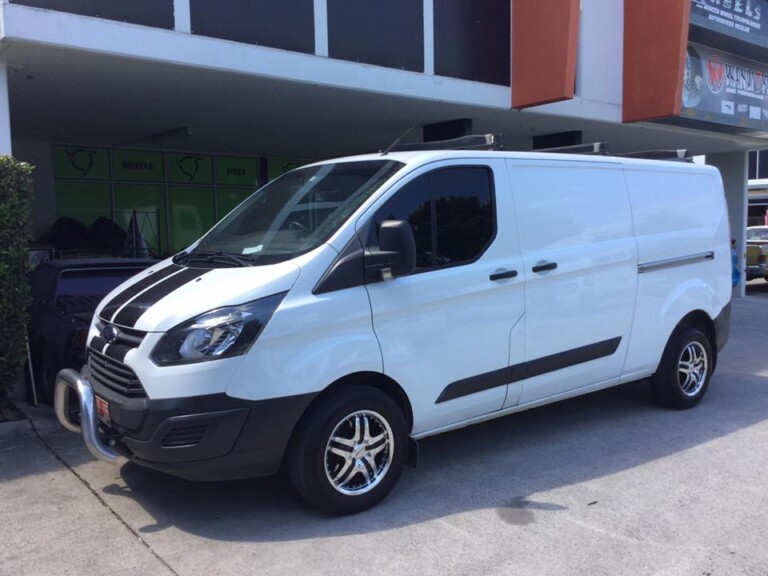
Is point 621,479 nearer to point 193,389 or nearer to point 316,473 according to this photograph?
point 316,473

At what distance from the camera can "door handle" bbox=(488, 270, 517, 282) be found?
4.57 metres

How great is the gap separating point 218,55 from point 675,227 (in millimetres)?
4756

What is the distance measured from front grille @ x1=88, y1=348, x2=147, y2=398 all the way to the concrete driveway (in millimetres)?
805

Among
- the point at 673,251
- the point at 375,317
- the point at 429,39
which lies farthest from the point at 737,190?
the point at 375,317

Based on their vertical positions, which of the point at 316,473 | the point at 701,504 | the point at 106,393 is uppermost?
the point at 106,393

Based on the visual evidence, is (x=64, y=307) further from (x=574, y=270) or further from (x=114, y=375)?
(x=574, y=270)

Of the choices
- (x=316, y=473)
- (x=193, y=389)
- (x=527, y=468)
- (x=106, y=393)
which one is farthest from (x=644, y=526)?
(x=106, y=393)

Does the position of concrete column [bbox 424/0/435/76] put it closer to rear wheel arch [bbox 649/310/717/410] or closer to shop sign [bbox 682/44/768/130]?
rear wheel arch [bbox 649/310/717/410]

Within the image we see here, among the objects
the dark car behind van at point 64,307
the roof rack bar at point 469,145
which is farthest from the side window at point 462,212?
the dark car behind van at point 64,307

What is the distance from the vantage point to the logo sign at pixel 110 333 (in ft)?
13.2

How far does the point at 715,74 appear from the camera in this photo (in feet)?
44.1

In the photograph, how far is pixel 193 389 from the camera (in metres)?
3.58

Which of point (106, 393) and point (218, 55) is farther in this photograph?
point (218, 55)

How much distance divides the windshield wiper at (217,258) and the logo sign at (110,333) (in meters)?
0.67
